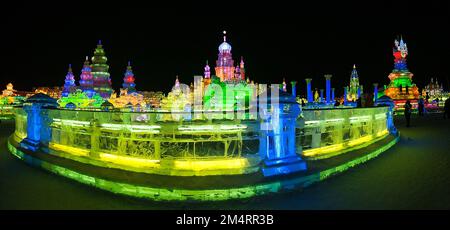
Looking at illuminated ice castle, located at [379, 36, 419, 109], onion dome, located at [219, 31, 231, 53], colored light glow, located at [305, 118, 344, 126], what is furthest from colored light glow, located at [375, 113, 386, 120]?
onion dome, located at [219, 31, 231, 53]

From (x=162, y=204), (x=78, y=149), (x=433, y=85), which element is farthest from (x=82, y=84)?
(x=433, y=85)

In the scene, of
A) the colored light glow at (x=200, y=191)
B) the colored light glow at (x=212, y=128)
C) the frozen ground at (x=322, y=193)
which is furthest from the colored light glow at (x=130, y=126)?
the frozen ground at (x=322, y=193)

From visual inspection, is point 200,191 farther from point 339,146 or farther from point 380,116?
point 380,116

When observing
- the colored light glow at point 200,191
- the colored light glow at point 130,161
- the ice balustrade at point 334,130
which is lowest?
the colored light glow at point 200,191

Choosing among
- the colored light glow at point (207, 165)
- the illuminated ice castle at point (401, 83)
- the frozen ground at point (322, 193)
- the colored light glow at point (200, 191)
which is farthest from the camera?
the illuminated ice castle at point (401, 83)

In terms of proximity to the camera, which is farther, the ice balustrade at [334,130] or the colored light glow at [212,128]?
the ice balustrade at [334,130]

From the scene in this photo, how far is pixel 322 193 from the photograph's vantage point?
5609 mm

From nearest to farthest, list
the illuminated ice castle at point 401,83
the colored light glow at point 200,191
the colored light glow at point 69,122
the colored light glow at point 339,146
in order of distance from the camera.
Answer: the colored light glow at point 200,191
the colored light glow at point 339,146
the colored light glow at point 69,122
the illuminated ice castle at point 401,83

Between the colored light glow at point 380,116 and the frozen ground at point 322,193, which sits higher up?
the colored light glow at point 380,116

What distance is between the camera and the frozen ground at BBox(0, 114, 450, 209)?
16.7ft

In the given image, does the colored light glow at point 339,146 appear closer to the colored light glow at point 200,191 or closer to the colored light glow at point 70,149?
the colored light glow at point 200,191

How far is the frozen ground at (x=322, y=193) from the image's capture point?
16.7 feet

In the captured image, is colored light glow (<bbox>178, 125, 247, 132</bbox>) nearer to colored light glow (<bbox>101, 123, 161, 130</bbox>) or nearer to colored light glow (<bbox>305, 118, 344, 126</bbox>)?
colored light glow (<bbox>101, 123, 161, 130</bbox>)

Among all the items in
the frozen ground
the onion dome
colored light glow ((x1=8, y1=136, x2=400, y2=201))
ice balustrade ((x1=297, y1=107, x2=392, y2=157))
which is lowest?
the frozen ground
